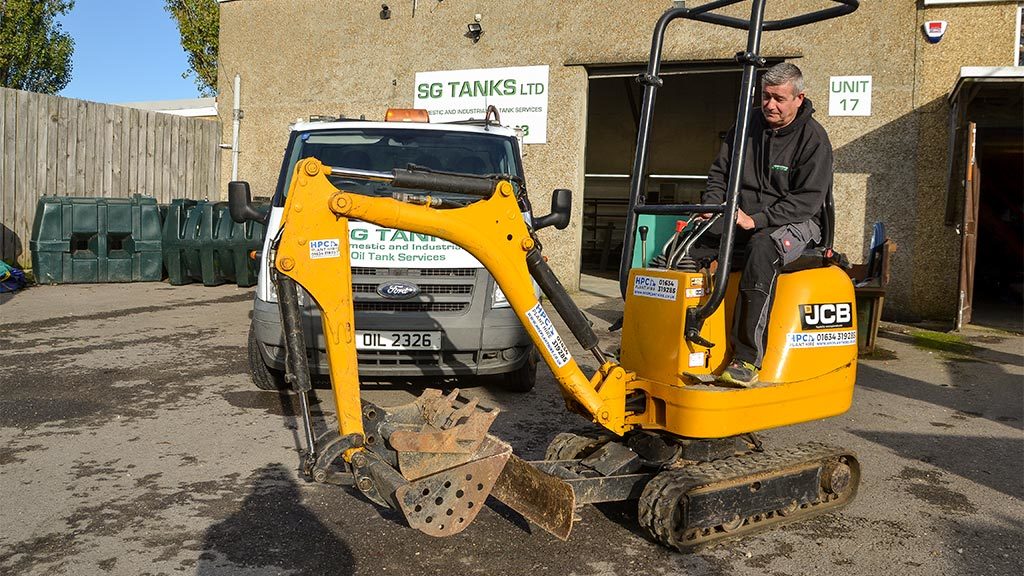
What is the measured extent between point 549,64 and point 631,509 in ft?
37.1

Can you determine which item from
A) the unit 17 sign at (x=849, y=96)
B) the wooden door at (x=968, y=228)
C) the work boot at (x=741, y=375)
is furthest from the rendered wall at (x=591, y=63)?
the work boot at (x=741, y=375)

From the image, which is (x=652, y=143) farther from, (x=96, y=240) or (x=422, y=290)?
(x=422, y=290)

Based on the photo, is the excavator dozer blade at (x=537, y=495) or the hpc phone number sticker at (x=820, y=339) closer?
the excavator dozer blade at (x=537, y=495)

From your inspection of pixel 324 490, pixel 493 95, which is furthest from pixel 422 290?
pixel 493 95

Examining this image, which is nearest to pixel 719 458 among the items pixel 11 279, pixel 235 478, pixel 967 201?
pixel 235 478

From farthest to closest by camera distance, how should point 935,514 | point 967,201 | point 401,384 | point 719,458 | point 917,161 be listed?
point 917,161 < point 967,201 < point 401,384 < point 935,514 < point 719,458

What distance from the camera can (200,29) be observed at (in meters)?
31.7

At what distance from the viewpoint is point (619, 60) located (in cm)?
1444

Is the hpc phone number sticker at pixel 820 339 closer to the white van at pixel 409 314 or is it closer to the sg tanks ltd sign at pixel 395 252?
the white van at pixel 409 314

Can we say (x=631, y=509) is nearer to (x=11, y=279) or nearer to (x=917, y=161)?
(x=917, y=161)

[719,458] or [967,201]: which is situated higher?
[967,201]

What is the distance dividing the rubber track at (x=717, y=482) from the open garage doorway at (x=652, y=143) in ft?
53.4

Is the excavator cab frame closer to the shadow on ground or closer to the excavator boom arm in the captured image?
the excavator boom arm

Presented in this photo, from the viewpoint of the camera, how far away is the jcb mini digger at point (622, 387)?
3.97 m
